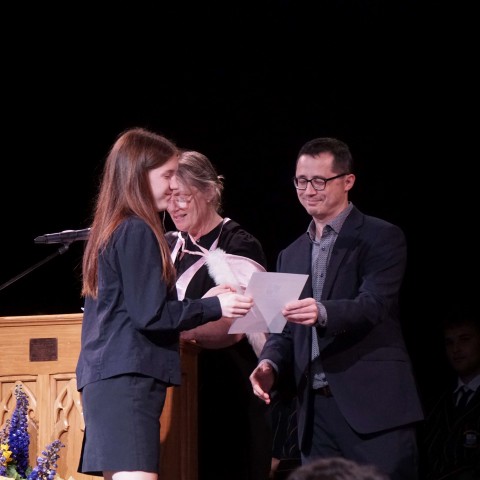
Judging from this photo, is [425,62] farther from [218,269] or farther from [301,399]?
[301,399]

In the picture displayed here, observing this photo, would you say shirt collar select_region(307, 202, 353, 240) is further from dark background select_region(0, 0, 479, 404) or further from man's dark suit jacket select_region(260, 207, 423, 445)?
dark background select_region(0, 0, 479, 404)

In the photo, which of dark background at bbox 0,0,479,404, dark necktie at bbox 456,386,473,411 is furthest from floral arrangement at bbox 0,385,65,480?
dark background at bbox 0,0,479,404

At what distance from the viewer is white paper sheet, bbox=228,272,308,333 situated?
2.96m

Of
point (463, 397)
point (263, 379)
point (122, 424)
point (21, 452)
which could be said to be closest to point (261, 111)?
point (463, 397)

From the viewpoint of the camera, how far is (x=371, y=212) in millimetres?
5219

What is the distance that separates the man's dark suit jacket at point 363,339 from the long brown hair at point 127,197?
68 cm

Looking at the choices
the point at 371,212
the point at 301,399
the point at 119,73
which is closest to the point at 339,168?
the point at 301,399

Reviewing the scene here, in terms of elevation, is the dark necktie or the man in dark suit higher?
the man in dark suit

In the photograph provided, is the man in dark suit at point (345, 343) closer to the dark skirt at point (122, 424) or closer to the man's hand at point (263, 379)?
the man's hand at point (263, 379)

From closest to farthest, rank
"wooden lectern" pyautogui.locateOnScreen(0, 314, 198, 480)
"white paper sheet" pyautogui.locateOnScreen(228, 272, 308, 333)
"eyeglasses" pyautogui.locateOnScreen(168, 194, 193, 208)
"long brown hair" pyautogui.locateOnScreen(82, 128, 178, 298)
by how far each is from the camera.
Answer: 1. "long brown hair" pyautogui.locateOnScreen(82, 128, 178, 298)
2. "white paper sheet" pyautogui.locateOnScreen(228, 272, 308, 333)
3. "wooden lectern" pyautogui.locateOnScreen(0, 314, 198, 480)
4. "eyeglasses" pyautogui.locateOnScreen(168, 194, 193, 208)

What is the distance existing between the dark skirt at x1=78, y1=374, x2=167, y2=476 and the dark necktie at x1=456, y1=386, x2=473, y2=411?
2179mm

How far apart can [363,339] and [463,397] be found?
4.84 ft

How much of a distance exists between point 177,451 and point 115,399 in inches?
41.1

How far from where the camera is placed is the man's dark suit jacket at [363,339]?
305 cm
